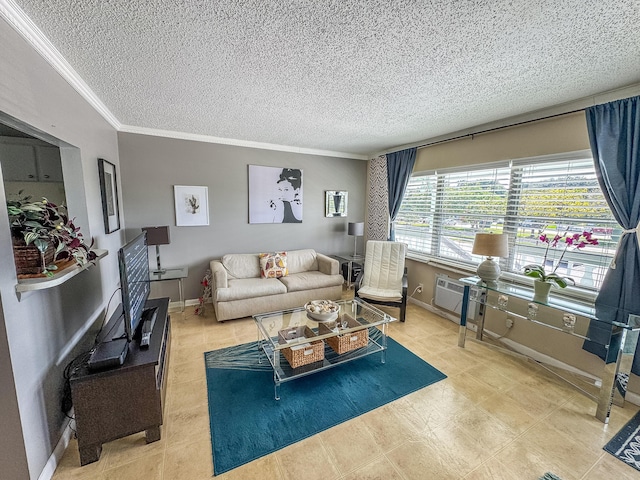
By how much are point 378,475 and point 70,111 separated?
10.2ft

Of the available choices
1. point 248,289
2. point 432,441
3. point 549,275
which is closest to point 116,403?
point 248,289

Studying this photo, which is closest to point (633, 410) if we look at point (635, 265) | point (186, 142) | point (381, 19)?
point (635, 265)

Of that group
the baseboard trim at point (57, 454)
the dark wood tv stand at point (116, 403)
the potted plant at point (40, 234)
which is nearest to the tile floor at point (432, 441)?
the baseboard trim at point (57, 454)

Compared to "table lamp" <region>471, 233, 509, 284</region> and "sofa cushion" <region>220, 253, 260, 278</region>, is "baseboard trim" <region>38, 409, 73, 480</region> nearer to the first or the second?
"sofa cushion" <region>220, 253, 260, 278</region>

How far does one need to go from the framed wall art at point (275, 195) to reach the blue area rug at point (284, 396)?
6.84 ft

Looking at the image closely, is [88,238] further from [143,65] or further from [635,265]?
[635,265]

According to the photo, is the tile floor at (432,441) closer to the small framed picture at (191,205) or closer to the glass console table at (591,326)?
the glass console table at (591,326)

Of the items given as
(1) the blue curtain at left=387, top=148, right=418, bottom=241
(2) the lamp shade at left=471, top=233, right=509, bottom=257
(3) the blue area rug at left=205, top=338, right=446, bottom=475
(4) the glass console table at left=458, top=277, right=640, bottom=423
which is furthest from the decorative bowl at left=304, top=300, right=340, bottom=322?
(1) the blue curtain at left=387, top=148, right=418, bottom=241

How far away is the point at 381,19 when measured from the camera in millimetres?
1292

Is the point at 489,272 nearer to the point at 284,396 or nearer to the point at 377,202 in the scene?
the point at 284,396

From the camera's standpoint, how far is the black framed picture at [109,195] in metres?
2.41

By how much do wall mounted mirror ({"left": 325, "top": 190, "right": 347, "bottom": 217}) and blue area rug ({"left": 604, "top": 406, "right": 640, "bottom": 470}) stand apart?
151 inches

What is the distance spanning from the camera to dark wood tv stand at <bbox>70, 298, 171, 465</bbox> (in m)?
1.43

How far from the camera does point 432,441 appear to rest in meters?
1.63
